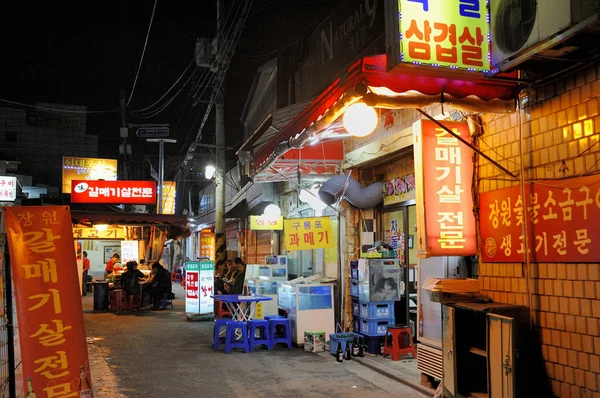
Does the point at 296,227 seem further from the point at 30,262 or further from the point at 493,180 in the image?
the point at 30,262

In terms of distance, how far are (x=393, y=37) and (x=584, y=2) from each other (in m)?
1.96

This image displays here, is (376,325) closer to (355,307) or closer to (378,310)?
(378,310)

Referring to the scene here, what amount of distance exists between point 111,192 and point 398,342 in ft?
60.5

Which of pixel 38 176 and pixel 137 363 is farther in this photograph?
pixel 38 176

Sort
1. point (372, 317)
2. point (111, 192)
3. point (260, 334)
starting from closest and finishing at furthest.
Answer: point (372, 317) → point (260, 334) → point (111, 192)

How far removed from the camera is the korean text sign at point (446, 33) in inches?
238

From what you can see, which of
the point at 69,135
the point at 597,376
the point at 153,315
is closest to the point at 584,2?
the point at 597,376

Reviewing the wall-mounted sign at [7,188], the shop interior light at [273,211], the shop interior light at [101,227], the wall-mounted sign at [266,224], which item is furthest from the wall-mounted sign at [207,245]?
the shop interior light at [273,211]

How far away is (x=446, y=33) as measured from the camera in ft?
20.5

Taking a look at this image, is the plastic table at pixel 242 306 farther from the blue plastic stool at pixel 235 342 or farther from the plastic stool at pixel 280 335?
the plastic stool at pixel 280 335

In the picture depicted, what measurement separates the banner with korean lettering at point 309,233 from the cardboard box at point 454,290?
5218 millimetres

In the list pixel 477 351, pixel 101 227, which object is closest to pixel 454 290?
pixel 477 351

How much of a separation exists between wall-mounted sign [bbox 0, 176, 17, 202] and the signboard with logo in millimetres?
27414

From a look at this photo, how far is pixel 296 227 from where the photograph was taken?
12.8m
